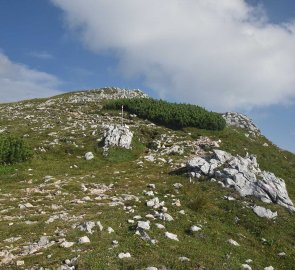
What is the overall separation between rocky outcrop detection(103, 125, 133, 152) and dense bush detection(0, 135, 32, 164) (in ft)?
24.4

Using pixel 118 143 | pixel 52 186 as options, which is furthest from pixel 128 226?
pixel 118 143

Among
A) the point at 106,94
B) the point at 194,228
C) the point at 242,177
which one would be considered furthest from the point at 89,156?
the point at 106,94

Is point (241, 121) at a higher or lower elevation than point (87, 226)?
higher

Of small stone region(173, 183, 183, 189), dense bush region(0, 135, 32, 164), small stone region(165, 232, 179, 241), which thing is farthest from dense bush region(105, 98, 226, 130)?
small stone region(165, 232, 179, 241)

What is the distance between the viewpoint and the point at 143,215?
2298 cm

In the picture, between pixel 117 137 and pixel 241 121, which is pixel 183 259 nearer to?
pixel 117 137

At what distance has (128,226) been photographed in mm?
21188

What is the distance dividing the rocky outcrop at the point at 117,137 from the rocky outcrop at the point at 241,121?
26607 millimetres

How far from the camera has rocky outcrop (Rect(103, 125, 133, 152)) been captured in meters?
42.4

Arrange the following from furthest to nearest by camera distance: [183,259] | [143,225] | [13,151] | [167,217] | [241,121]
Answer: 1. [241,121]
2. [13,151]
3. [167,217]
4. [143,225]
5. [183,259]

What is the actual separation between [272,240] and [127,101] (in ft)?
149

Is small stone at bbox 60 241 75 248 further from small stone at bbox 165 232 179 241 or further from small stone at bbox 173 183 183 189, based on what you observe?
small stone at bbox 173 183 183 189

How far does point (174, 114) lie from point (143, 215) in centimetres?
3592

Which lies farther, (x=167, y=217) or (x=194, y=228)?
(x=167, y=217)
